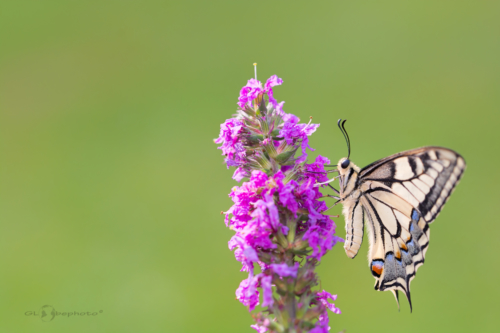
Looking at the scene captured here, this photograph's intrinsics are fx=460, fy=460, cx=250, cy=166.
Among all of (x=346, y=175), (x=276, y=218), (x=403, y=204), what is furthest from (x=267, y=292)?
(x=403, y=204)

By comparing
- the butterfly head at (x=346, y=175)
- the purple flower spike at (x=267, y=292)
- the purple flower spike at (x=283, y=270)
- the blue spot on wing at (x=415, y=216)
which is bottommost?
the purple flower spike at (x=267, y=292)

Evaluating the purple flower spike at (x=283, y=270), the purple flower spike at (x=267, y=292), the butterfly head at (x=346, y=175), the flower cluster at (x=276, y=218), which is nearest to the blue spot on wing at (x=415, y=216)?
the butterfly head at (x=346, y=175)

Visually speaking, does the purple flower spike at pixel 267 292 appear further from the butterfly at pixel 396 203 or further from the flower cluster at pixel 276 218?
the butterfly at pixel 396 203

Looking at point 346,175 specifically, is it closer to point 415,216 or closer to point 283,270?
point 415,216

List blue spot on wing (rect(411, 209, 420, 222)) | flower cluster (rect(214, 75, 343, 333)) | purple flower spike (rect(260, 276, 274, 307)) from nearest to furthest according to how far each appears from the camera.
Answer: purple flower spike (rect(260, 276, 274, 307)) < flower cluster (rect(214, 75, 343, 333)) < blue spot on wing (rect(411, 209, 420, 222))

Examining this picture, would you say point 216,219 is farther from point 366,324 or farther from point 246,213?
point 246,213

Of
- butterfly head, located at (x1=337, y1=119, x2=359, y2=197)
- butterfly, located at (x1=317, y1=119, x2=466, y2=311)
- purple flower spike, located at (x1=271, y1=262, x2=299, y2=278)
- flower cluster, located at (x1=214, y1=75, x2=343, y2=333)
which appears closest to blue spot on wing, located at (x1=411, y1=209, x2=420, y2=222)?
butterfly, located at (x1=317, y1=119, x2=466, y2=311)

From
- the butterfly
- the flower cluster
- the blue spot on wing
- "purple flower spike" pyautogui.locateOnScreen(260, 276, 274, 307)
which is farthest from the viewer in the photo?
the blue spot on wing

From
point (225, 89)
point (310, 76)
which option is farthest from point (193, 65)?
point (310, 76)

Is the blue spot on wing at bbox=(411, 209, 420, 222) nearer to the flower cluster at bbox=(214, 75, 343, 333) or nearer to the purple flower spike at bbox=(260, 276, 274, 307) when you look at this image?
the flower cluster at bbox=(214, 75, 343, 333)
